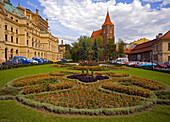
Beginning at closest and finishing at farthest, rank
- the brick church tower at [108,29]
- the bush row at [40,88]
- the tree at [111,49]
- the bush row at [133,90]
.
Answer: the bush row at [133,90] < the bush row at [40,88] < the tree at [111,49] < the brick church tower at [108,29]

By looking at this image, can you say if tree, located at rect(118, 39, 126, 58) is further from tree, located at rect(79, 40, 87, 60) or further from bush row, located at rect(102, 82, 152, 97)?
bush row, located at rect(102, 82, 152, 97)

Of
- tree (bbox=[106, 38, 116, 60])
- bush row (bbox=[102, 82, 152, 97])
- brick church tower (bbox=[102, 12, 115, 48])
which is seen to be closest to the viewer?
bush row (bbox=[102, 82, 152, 97])

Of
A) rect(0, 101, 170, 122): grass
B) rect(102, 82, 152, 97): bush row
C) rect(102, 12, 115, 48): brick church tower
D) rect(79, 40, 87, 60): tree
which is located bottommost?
rect(0, 101, 170, 122): grass

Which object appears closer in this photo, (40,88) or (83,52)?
(40,88)

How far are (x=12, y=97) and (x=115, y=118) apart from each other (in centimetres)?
521

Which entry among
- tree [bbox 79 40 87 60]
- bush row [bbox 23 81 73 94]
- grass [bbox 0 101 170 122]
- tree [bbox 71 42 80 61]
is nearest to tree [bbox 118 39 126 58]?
tree [bbox 79 40 87 60]

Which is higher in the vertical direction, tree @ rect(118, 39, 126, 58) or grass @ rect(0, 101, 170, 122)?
tree @ rect(118, 39, 126, 58)

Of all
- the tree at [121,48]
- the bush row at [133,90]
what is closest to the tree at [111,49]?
the tree at [121,48]

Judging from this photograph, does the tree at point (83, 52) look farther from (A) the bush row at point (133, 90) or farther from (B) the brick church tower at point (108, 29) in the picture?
(A) the bush row at point (133, 90)

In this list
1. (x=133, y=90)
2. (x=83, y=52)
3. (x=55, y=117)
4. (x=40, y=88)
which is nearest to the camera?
(x=55, y=117)

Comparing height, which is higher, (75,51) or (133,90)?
(75,51)

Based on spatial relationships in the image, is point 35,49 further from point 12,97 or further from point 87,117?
point 87,117

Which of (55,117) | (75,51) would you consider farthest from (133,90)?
(75,51)

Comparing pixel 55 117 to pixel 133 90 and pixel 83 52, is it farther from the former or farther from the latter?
pixel 83 52
